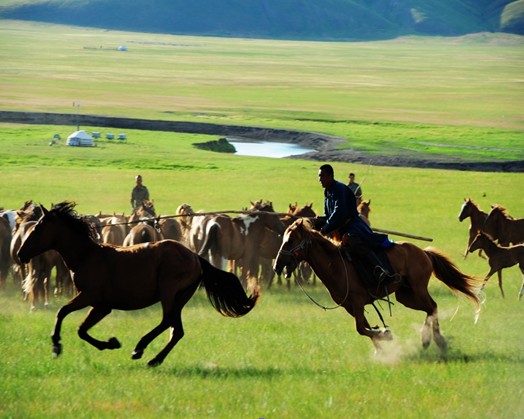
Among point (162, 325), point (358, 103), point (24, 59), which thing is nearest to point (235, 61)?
point (24, 59)

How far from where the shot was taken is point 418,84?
13862 cm

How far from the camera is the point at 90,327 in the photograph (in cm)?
1309

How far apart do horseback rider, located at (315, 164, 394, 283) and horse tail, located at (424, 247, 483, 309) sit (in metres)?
1.03

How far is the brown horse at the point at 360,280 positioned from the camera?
13.6m

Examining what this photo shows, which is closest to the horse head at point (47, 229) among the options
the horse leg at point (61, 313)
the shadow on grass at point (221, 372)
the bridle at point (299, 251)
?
the horse leg at point (61, 313)

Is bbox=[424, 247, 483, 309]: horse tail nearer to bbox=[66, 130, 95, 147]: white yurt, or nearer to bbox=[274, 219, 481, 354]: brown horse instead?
bbox=[274, 219, 481, 354]: brown horse

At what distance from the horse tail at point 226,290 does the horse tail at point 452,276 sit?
2925 millimetres

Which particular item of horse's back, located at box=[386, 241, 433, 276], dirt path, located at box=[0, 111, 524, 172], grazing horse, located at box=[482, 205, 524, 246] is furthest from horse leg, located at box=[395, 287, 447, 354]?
dirt path, located at box=[0, 111, 524, 172]

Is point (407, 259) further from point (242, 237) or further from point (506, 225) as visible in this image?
point (506, 225)

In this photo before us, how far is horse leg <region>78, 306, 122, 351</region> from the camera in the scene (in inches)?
504

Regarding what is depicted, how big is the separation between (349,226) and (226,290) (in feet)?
5.90

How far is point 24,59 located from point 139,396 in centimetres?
15165

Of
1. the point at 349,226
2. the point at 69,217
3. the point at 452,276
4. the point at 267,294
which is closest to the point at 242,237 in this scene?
the point at 267,294

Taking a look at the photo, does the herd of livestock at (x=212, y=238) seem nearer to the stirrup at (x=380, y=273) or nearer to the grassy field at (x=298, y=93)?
the stirrup at (x=380, y=273)
